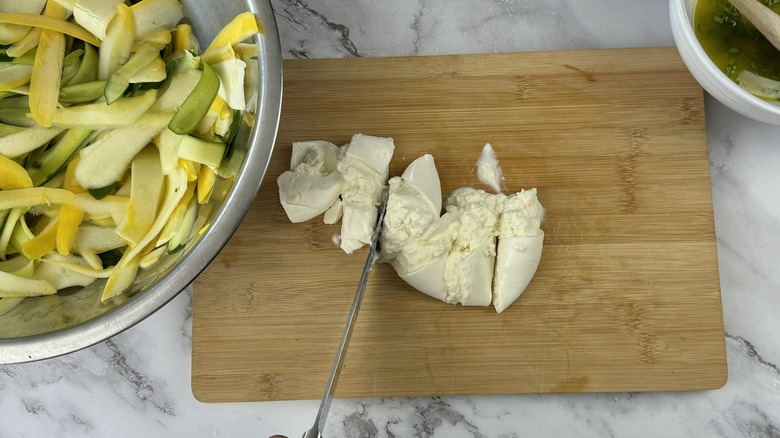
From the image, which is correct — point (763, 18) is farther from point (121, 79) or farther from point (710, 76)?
point (121, 79)

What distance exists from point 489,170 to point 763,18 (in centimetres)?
62

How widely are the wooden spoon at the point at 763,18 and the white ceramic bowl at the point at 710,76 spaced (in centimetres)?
10

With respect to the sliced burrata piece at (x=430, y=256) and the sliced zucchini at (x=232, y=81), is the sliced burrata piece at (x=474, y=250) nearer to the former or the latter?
the sliced burrata piece at (x=430, y=256)

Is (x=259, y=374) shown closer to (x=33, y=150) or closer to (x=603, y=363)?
(x=33, y=150)

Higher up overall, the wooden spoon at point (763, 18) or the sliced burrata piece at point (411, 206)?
the wooden spoon at point (763, 18)

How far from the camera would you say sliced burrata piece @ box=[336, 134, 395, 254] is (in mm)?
1387

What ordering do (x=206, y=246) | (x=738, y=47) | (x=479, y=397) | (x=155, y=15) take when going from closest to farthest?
(x=206, y=246) → (x=155, y=15) → (x=738, y=47) → (x=479, y=397)

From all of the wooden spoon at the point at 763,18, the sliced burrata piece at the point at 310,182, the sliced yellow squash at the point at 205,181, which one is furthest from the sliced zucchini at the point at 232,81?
the wooden spoon at the point at 763,18

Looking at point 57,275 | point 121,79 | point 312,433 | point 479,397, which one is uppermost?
point 121,79

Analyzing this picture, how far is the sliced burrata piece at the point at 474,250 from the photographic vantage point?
139cm

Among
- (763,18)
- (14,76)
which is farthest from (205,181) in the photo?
(763,18)

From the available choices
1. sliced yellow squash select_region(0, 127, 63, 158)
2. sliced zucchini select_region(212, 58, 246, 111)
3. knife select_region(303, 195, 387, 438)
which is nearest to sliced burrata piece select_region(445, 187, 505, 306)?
knife select_region(303, 195, 387, 438)

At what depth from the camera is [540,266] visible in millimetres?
1447

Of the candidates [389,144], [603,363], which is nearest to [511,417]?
[603,363]
